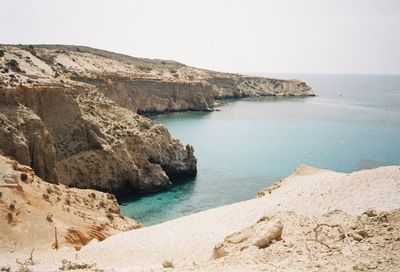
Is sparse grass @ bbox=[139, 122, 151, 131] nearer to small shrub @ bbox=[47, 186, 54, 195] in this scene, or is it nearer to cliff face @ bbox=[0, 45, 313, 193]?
cliff face @ bbox=[0, 45, 313, 193]

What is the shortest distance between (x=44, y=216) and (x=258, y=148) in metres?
43.2

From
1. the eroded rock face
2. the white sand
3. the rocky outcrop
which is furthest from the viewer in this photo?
the eroded rock face

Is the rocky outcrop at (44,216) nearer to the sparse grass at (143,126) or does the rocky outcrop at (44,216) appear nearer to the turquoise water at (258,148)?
the turquoise water at (258,148)

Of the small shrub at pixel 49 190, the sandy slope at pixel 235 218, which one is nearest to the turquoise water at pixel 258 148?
the small shrub at pixel 49 190

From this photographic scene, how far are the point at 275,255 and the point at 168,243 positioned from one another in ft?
23.9

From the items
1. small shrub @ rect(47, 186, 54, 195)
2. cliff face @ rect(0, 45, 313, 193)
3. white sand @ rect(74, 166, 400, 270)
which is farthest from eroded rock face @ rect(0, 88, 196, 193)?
white sand @ rect(74, 166, 400, 270)

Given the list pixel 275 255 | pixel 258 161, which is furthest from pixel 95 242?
pixel 258 161

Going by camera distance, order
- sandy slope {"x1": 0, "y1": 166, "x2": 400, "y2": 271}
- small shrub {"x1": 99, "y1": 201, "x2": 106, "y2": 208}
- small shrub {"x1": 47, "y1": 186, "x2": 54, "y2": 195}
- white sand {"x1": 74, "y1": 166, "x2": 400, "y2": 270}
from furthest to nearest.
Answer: small shrub {"x1": 99, "y1": 201, "x2": 106, "y2": 208}
small shrub {"x1": 47, "y1": 186, "x2": 54, "y2": 195}
white sand {"x1": 74, "y1": 166, "x2": 400, "y2": 270}
sandy slope {"x1": 0, "y1": 166, "x2": 400, "y2": 271}

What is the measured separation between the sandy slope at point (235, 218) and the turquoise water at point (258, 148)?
11.1 meters

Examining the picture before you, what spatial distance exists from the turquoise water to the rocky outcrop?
7.67 metres

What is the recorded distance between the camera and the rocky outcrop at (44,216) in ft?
57.8

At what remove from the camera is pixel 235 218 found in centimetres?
2078

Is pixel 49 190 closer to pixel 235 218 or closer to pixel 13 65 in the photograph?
pixel 235 218

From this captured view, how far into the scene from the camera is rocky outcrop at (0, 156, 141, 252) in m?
17.6
